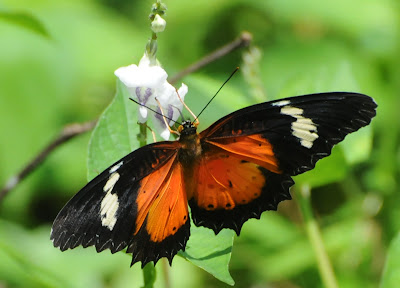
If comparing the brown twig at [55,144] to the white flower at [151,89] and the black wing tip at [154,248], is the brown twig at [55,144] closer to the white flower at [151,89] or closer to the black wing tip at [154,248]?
the white flower at [151,89]

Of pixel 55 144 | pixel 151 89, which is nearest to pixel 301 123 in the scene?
pixel 151 89

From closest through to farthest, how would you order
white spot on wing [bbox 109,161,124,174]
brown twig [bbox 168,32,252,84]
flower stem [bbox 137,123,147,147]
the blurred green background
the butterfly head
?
1. white spot on wing [bbox 109,161,124,174]
2. flower stem [bbox 137,123,147,147]
3. the butterfly head
4. brown twig [bbox 168,32,252,84]
5. the blurred green background

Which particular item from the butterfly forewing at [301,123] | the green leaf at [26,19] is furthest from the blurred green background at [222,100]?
the butterfly forewing at [301,123]

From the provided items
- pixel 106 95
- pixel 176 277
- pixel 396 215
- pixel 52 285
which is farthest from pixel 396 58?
pixel 52 285

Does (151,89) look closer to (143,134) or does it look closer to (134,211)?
(143,134)

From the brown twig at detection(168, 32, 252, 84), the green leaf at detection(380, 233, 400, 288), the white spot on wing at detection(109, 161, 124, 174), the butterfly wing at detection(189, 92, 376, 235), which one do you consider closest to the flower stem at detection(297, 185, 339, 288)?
the green leaf at detection(380, 233, 400, 288)

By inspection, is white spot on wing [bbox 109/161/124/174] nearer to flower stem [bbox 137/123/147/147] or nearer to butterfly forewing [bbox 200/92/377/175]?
flower stem [bbox 137/123/147/147]
